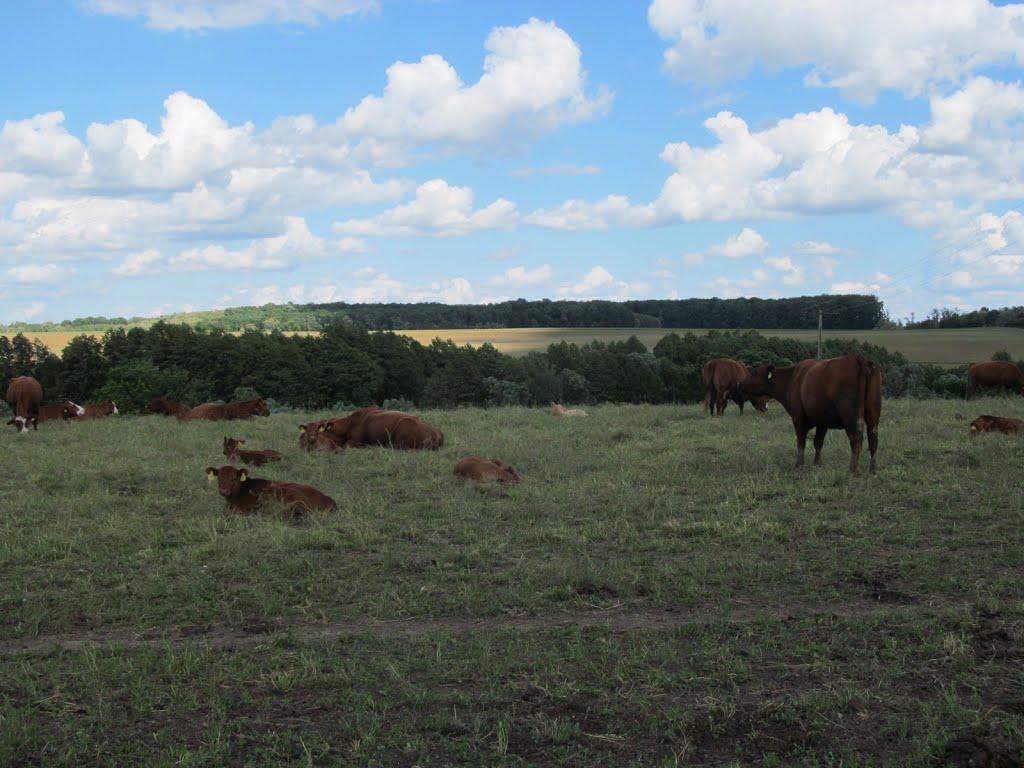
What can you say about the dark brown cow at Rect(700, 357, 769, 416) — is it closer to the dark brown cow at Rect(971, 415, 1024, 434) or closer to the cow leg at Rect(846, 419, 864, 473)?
the dark brown cow at Rect(971, 415, 1024, 434)

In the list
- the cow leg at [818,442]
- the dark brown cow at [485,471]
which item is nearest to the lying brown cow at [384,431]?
the dark brown cow at [485,471]

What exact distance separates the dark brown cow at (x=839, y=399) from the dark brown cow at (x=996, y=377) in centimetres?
1656

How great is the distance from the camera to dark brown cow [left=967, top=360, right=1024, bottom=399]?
28047mm

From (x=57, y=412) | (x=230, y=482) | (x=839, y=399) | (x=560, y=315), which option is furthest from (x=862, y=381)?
(x=560, y=315)

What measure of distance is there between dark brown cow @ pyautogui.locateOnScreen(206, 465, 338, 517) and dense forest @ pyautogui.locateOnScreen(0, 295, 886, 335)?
246 feet

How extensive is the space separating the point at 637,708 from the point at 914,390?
4603 centimetres

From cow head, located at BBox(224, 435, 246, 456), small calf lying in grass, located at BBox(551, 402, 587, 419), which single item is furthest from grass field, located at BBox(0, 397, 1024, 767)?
small calf lying in grass, located at BBox(551, 402, 587, 419)

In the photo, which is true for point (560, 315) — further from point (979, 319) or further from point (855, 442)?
point (855, 442)

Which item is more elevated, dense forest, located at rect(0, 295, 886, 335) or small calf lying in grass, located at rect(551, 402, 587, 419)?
dense forest, located at rect(0, 295, 886, 335)

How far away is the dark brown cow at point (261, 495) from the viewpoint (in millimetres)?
11188

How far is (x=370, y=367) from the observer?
61250mm

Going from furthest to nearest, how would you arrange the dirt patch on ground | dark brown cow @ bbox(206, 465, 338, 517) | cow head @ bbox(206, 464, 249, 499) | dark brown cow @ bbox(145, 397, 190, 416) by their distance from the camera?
1. dark brown cow @ bbox(145, 397, 190, 416)
2. cow head @ bbox(206, 464, 249, 499)
3. dark brown cow @ bbox(206, 465, 338, 517)
4. the dirt patch on ground

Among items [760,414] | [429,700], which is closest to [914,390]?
[760,414]

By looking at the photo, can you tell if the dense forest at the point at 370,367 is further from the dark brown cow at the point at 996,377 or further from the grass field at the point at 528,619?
the grass field at the point at 528,619
